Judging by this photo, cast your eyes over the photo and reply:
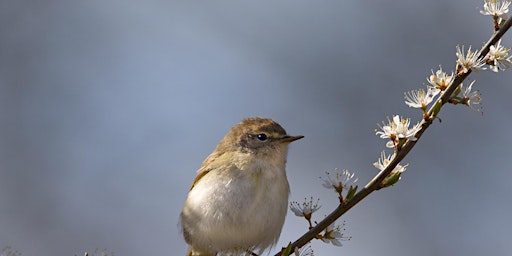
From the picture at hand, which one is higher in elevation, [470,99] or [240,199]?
[240,199]

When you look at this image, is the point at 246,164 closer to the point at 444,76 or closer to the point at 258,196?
the point at 258,196

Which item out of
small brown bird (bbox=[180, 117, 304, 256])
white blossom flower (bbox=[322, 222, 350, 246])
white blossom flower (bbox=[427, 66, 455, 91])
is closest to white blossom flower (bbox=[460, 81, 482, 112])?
white blossom flower (bbox=[427, 66, 455, 91])

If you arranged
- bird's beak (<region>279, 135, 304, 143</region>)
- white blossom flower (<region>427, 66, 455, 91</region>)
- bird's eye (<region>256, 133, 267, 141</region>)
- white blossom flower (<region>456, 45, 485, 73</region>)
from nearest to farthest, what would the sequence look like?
white blossom flower (<region>456, 45, 485, 73</region>), white blossom flower (<region>427, 66, 455, 91</region>), bird's beak (<region>279, 135, 304, 143</region>), bird's eye (<region>256, 133, 267, 141</region>)

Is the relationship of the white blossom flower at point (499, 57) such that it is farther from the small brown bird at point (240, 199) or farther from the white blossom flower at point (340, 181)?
the small brown bird at point (240, 199)

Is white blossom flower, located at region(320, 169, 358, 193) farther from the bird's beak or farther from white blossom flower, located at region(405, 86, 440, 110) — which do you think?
the bird's beak

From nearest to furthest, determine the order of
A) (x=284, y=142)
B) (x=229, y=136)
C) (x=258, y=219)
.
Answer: (x=258, y=219), (x=284, y=142), (x=229, y=136)

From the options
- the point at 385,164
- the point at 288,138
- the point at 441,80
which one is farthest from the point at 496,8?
the point at 288,138

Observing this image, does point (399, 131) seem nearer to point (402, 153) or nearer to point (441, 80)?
point (402, 153)

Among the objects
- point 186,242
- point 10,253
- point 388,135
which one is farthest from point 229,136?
point 10,253

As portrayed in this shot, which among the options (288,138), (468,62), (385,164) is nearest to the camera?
(468,62)
